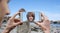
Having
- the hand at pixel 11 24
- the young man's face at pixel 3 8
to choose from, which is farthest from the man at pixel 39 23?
the young man's face at pixel 3 8

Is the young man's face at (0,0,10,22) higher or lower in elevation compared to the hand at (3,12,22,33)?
higher

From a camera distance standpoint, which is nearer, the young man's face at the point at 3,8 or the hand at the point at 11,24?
the young man's face at the point at 3,8

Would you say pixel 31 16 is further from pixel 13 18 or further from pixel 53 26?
pixel 53 26

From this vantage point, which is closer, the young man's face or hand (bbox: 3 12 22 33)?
the young man's face

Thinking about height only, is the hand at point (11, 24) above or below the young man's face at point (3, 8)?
below

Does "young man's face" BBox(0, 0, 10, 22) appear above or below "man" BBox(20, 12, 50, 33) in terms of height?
above

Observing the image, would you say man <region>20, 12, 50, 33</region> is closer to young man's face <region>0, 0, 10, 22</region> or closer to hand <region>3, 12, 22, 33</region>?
hand <region>3, 12, 22, 33</region>

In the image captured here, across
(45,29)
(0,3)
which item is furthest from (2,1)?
(45,29)

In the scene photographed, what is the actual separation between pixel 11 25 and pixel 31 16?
316mm

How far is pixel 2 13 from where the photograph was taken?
674 millimetres

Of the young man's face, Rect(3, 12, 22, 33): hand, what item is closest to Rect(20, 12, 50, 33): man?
Rect(3, 12, 22, 33): hand

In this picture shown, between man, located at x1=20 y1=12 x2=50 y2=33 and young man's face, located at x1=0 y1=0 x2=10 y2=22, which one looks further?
man, located at x1=20 y1=12 x2=50 y2=33

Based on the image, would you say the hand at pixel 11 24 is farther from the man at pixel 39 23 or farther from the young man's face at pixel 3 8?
the young man's face at pixel 3 8

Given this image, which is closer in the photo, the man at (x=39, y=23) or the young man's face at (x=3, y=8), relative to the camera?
the young man's face at (x=3, y=8)
